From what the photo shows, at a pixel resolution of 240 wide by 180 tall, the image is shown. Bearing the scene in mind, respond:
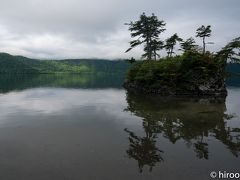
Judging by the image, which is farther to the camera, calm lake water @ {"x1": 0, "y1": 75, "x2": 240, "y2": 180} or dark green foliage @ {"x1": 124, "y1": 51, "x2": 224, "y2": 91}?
dark green foliage @ {"x1": 124, "y1": 51, "x2": 224, "y2": 91}

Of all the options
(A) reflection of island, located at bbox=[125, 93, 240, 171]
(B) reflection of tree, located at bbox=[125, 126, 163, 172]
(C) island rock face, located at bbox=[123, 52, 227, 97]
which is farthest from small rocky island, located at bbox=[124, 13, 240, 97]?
(B) reflection of tree, located at bbox=[125, 126, 163, 172]

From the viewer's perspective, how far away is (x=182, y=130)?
23688 millimetres

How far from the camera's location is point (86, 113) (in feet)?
108

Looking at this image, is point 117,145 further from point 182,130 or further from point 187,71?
point 187,71

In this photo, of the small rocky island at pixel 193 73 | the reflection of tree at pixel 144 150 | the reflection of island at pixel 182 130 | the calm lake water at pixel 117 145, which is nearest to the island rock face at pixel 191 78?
the small rocky island at pixel 193 73

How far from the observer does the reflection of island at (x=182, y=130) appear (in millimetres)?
17766

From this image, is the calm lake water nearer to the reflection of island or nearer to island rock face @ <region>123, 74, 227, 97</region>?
the reflection of island

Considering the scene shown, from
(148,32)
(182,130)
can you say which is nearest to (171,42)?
(148,32)

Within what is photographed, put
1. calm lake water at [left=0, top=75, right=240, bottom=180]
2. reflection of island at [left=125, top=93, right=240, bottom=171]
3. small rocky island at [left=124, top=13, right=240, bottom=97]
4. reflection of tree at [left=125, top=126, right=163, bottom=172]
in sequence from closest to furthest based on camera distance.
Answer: calm lake water at [left=0, top=75, right=240, bottom=180], reflection of tree at [left=125, top=126, right=163, bottom=172], reflection of island at [left=125, top=93, right=240, bottom=171], small rocky island at [left=124, top=13, right=240, bottom=97]

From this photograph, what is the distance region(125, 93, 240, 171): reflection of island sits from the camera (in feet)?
58.3

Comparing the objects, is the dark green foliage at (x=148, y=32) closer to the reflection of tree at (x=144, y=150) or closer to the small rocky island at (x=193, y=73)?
the small rocky island at (x=193, y=73)

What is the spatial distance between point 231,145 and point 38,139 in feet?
48.7

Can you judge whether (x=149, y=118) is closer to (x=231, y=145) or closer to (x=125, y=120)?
(x=125, y=120)

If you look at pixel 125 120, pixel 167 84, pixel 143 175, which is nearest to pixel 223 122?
pixel 125 120
